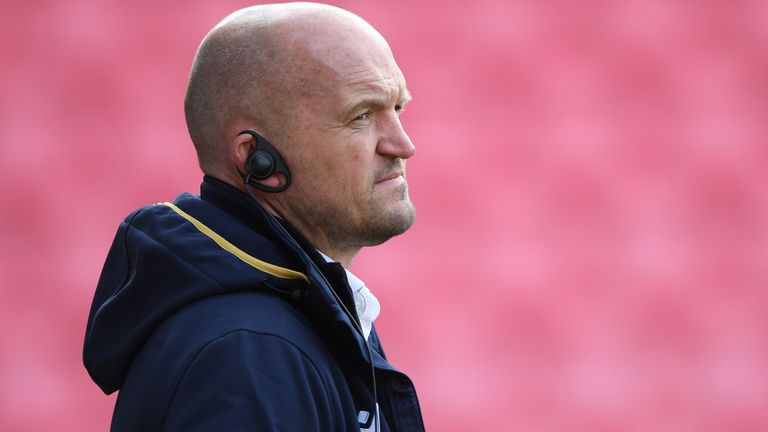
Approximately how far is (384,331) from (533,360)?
38 centimetres

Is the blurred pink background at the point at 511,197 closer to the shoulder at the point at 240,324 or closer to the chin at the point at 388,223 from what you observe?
the chin at the point at 388,223

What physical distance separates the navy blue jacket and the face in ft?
0.17

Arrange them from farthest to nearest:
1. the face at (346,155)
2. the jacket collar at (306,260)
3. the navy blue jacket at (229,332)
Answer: the face at (346,155) → the jacket collar at (306,260) → the navy blue jacket at (229,332)

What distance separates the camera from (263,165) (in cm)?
108

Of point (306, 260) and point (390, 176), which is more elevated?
point (390, 176)

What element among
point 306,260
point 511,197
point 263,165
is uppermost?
point 511,197

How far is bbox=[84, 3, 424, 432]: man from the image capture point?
877 mm

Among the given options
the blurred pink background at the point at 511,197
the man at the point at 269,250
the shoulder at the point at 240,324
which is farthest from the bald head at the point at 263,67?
the blurred pink background at the point at 511,197

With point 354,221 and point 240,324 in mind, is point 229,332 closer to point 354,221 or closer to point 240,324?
point 240,324

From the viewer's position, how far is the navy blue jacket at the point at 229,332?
0.86m

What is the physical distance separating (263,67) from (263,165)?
108 millimetres

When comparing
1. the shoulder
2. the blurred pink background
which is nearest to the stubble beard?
the shoulder

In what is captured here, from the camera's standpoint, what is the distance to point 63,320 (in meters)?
2.34

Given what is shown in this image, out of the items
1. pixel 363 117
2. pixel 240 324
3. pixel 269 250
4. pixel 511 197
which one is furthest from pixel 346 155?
pixel 511 197
